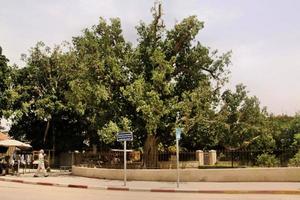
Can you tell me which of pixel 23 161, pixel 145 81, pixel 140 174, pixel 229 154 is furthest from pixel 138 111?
pixel 23 161

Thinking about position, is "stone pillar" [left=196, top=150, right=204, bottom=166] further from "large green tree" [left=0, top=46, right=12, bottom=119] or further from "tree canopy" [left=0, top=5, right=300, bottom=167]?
"large green tree" [left=0, top=46, right=12, bottom=119]

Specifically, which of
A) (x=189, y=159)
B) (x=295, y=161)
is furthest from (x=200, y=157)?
(x=295, y=161)

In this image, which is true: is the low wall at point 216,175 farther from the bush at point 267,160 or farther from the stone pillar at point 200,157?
the stone pillar at point 200,157

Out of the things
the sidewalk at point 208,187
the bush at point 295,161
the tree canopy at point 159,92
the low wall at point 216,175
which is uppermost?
the tree canopy at point 159,92

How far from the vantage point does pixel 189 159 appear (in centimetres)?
2558

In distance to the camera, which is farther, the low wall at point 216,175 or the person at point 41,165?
the person at point 41,165

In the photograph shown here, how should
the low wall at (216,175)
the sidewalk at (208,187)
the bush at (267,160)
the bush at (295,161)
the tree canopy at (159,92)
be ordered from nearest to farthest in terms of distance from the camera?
1. the sidewalk at (208,187)
2. the low wall at (216,175)
3. the bush at (295,161)
4. the bush at (267,160)
5. the tree canopy at (159,92)


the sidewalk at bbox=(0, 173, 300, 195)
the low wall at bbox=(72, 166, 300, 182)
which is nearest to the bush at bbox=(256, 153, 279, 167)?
the low wall at bbox=(72, 166, 300, 182)

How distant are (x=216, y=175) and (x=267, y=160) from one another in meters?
2.82

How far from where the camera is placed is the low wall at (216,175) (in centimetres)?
2164

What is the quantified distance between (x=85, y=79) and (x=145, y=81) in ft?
14.3

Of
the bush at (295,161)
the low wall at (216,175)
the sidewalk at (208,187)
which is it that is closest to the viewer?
the sidewalk at (208,187)

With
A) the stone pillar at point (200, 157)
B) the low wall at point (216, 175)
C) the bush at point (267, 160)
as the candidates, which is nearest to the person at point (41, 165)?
the low wall at point (216, 175)

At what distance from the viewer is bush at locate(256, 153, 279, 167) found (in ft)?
75.3
